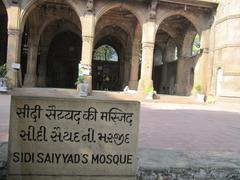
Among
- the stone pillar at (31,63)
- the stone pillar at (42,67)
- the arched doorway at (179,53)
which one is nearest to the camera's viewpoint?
the stone pillar at (31,63)

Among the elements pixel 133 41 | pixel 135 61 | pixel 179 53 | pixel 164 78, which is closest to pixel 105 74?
pixel 164 78

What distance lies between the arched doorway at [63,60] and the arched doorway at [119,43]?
2.18 metres

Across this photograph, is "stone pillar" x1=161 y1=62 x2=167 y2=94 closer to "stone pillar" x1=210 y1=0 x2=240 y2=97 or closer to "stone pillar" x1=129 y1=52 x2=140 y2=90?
"stone pillar" x1=129 y1=52 x2=140 y2=90

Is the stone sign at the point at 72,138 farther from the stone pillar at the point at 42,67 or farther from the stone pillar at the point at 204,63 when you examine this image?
the stone pillar at the point at 42,67

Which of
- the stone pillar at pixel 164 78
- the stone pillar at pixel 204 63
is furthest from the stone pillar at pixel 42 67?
the stone pillar at pixel 204 63

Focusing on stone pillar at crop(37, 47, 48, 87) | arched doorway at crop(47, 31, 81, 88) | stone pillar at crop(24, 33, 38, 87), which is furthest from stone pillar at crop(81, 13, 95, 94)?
arched doorway at crop(47, 31, 81, 88)

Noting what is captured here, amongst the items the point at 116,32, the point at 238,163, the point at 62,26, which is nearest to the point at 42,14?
the point at 62,26

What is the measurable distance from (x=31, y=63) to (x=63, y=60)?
770 centimetres

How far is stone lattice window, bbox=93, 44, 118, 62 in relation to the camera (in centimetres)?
3584

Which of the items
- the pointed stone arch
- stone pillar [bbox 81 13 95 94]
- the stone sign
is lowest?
the stone sign

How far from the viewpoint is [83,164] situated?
114 inches

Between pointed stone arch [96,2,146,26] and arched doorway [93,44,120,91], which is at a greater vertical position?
pointed stone arch [96,2,146,26]

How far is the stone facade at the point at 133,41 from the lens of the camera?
67.1 ft

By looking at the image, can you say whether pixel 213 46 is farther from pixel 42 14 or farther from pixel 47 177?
pixel 47 177
